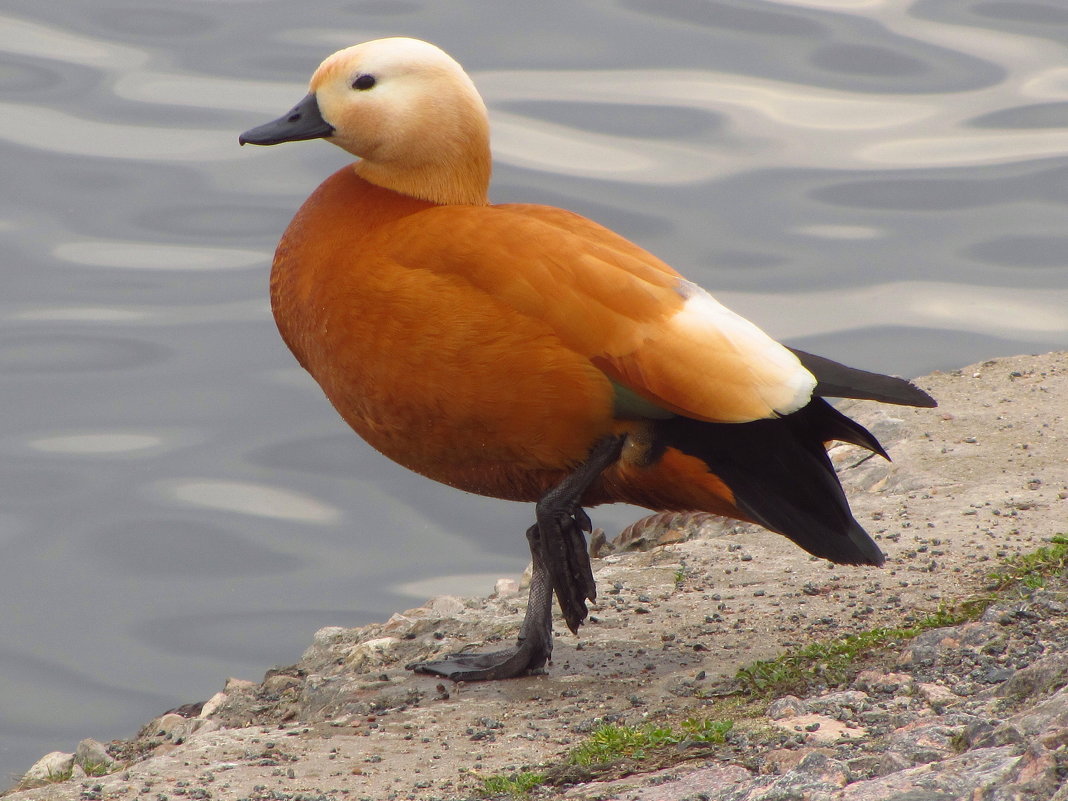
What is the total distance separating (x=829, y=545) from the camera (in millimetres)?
3887

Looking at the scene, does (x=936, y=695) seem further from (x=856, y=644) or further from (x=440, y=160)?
(x=440, y=160)

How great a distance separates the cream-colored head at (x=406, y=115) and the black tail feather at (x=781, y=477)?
40.1 inches

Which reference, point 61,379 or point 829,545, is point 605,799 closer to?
point 829,545

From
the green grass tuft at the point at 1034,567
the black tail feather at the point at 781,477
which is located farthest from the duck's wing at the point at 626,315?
the green grass tuft at the point at 1034,567

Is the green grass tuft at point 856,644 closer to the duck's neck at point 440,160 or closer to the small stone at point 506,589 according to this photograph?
the duck's neck at point 440,160

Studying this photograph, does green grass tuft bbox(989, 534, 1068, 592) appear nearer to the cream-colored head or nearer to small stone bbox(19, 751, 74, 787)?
the cream-colored head

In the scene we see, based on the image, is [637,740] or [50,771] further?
[50,771]

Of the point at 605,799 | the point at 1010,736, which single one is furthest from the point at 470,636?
the point at 1010,736

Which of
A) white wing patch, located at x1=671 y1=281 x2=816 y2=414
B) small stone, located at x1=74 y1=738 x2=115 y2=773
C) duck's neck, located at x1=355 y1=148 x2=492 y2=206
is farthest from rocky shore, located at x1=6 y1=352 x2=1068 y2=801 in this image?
duck's neck, located at x1=355 y1=148 x2=492 y2=206

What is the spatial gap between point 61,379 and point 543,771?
549 centimetres

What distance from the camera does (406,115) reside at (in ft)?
13.6

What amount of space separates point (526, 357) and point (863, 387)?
2.88 ft

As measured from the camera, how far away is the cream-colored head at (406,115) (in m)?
4.16

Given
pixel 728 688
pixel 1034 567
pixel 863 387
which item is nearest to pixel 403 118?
pixel 863 387
